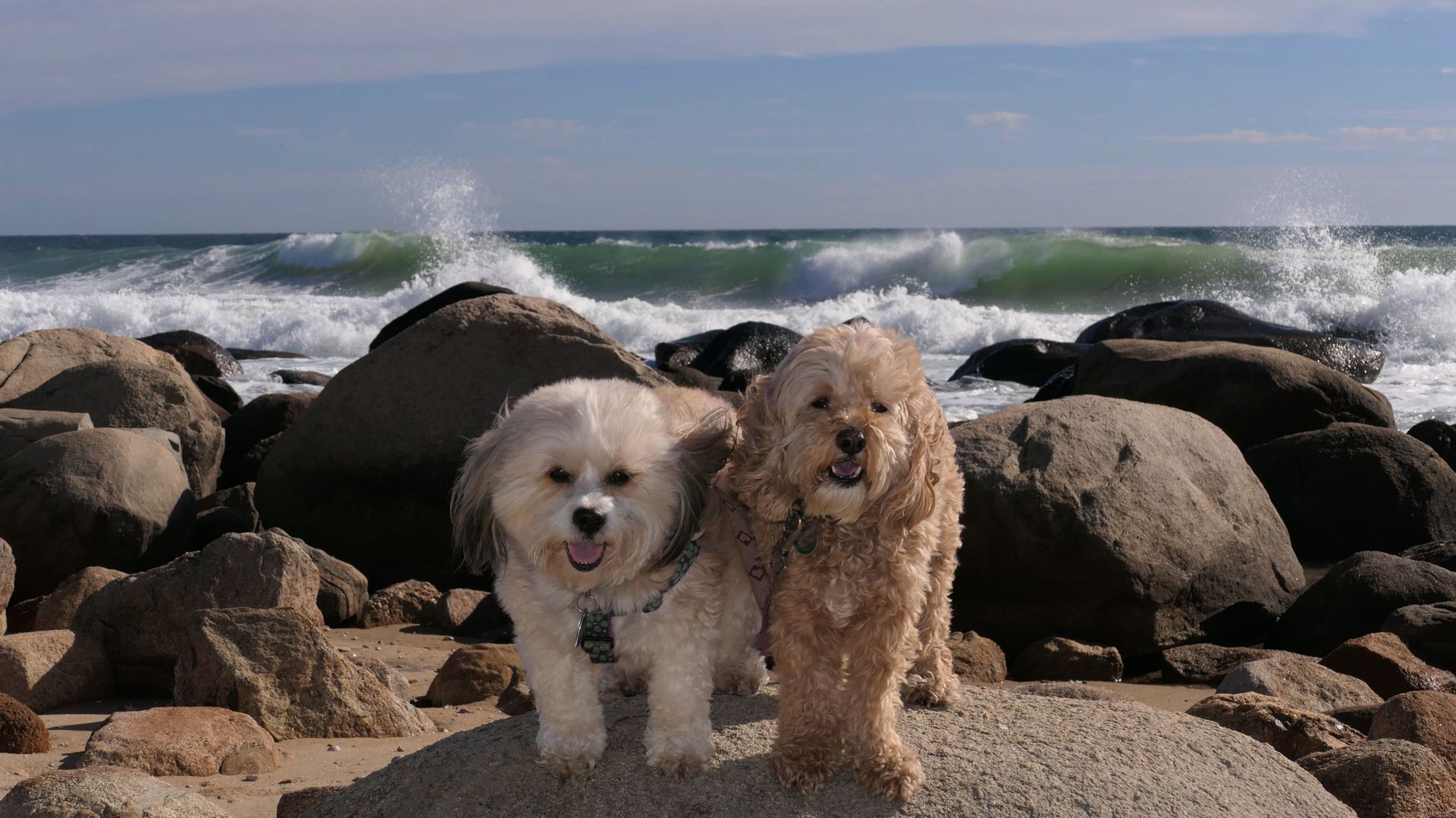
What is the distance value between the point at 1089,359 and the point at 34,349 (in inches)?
438

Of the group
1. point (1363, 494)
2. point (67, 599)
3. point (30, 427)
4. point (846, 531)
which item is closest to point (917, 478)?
point (846, 531)

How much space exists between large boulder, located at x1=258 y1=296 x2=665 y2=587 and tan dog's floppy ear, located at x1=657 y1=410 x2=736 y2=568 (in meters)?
4.69

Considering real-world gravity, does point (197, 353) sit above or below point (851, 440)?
below

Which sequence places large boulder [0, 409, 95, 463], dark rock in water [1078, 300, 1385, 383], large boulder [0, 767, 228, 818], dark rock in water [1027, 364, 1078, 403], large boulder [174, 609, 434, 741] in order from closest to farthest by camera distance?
large boulder [0, 767, 228, 818] < large boulder [174, 609, 434, 741] < large boulder [0, 409, 95, 463] < dark rock in water [1027, 364, 1078, 403] < dark rock in water [1078, 300, 1385, 383]

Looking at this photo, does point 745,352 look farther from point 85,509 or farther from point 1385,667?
point 1385,667

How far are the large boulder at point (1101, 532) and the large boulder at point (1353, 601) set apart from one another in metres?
0.34

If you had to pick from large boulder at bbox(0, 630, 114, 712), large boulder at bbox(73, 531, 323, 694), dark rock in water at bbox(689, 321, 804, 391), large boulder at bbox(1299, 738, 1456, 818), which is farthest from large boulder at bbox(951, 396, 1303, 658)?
dark rock in water at bbox(689, 321, 804, 391)

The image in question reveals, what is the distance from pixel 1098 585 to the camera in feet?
24.7

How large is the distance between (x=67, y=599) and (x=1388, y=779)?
7017mm

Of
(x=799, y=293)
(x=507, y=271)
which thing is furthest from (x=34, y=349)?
(x=799, y=293)

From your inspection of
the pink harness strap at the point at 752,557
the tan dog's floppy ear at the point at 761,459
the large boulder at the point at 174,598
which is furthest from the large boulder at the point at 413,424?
the tan dog's floppy ear at the point at 761,459

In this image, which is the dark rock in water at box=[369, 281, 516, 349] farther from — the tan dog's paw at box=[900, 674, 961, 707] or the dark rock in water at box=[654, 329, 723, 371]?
the tan dog's paw at box=[900, 674, 961, 707]

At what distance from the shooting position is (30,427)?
1028 cm

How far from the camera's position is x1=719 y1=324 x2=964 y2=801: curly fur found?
3.53 meters
